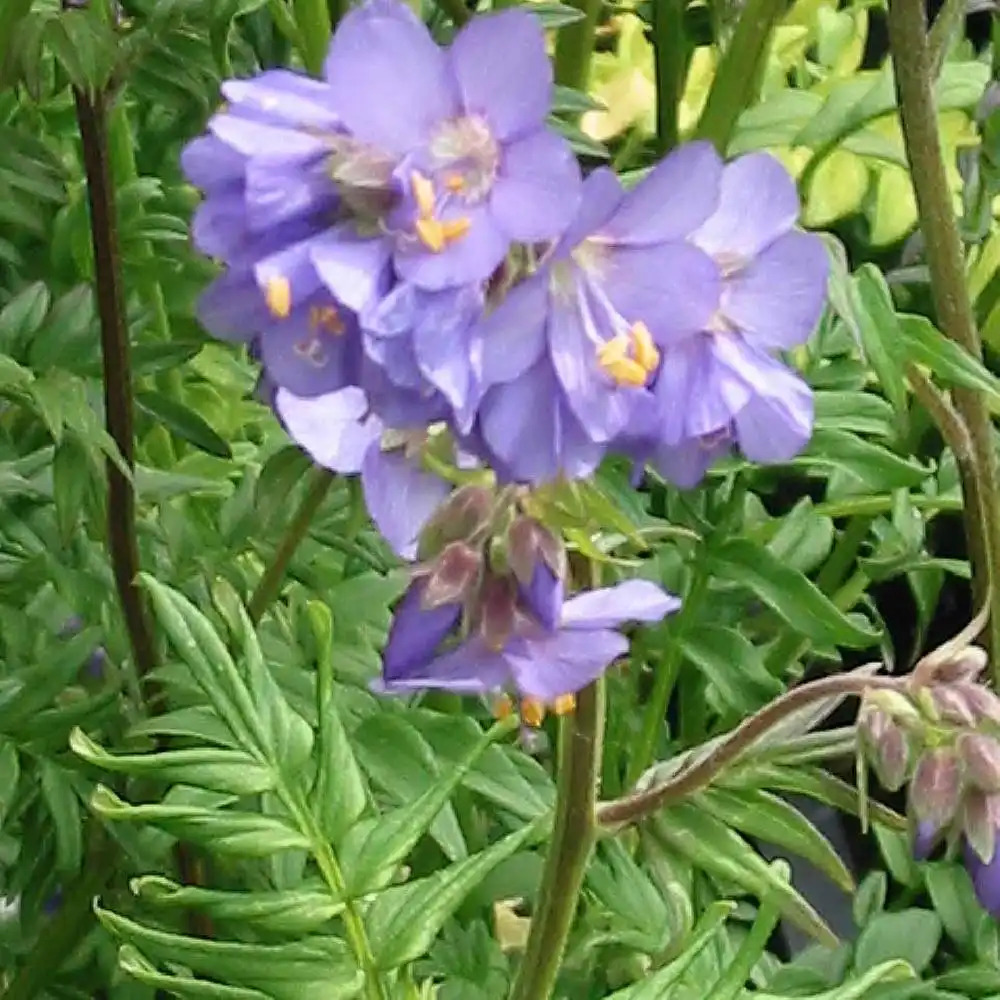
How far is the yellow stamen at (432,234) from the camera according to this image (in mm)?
362

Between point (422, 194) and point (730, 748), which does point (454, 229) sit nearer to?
point (422, 194)

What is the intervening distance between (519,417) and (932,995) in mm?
355

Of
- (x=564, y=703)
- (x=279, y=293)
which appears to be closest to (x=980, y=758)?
(x=564, y=703)

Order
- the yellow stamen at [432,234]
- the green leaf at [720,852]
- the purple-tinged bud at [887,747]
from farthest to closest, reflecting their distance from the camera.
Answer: the green leaf at [720,852] < the purple-tinged bud at [887,747] < the yellow stamen at [432,234]

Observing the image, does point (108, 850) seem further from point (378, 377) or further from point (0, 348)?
point (378, 377)

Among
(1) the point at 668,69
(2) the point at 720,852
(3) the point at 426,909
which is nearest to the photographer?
(3) the point at 426,909

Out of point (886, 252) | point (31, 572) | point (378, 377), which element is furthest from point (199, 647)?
point (886, 252)

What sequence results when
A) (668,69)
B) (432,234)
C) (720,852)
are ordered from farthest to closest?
(668,69), (720,852), (432,234)

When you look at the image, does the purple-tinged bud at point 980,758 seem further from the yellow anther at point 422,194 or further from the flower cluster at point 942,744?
the yellow anther at point 422,194

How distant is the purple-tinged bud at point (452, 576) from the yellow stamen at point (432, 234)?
3.4 inches

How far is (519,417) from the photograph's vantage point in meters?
0.37

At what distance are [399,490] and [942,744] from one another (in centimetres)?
16

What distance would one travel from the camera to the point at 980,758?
474mm

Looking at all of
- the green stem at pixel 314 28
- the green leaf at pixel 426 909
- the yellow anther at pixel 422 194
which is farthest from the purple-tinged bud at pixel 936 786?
the green stem at pixel 314 28
